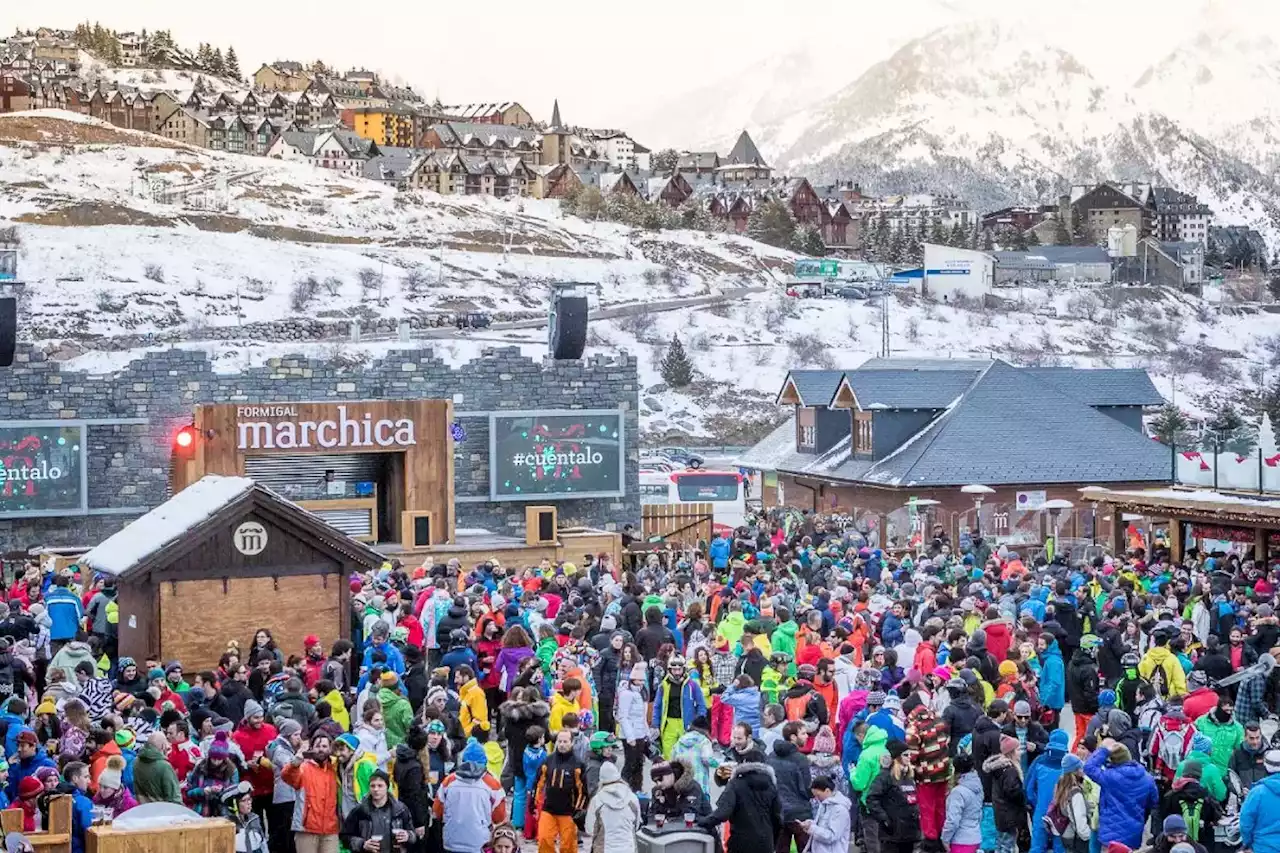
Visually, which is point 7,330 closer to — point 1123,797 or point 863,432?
point 863,432

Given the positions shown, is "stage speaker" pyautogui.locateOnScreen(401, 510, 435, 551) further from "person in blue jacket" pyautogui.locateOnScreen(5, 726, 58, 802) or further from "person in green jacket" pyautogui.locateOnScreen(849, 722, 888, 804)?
"person in blue jacket" pyautogui.locateOnScreen(5, 726, 58, 802)

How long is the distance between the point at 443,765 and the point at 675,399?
2899 inches

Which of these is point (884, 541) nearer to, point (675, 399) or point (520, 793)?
point (520, 793)

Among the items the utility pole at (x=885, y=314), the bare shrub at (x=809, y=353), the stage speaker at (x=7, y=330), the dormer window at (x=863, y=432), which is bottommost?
the dormer window at (x=863, y=432)

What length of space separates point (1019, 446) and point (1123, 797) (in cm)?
2664

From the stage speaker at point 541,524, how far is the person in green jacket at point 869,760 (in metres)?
20.2

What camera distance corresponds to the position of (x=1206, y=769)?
41.6 ft

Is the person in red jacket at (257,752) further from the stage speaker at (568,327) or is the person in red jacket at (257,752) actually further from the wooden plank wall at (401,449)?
the stage speaker at (568,327)

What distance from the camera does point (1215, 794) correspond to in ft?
41.9

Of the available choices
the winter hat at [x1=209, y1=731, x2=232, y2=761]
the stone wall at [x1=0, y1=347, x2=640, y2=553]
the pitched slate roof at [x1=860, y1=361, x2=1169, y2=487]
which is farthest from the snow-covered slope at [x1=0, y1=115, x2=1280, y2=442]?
the winter hat at [x1=209, y1=731, x2=232, y2=761]

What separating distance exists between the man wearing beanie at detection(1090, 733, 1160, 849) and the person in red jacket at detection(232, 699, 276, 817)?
5299 mm

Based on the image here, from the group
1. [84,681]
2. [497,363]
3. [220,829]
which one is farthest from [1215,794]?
[497,363]

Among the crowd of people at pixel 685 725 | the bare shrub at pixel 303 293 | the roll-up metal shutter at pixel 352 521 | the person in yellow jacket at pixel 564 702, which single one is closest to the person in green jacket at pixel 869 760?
the crowd of people at pixel 685 725

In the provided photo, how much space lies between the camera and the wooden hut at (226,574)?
59.3 feet
